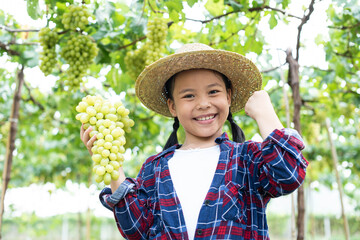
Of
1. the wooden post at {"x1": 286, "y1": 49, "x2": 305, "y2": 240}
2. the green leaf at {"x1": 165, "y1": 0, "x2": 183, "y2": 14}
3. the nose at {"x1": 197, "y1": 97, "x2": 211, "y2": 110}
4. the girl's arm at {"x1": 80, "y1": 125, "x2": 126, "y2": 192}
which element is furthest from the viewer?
the wooden post at {"x1": 286, "y1": 49, "x2": 305, "y2": 240}

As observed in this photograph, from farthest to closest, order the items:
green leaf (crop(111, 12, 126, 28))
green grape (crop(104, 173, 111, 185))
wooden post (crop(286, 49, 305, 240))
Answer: green leaf (crop(111, 12, 126, 28))
wooden post (crop(286, 49, 305, 240))
green grape (crop(104, 173, 111, 185))

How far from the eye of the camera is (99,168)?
1384 mm

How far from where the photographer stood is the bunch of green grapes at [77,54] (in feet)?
8.68

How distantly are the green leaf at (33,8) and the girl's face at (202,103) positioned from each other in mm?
1222

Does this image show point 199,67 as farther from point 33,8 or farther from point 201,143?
point 33,8

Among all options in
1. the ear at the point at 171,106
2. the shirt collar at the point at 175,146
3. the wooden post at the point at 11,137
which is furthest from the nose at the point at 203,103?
the wooden post at the point at 11,137

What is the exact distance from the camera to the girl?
57.7 inches

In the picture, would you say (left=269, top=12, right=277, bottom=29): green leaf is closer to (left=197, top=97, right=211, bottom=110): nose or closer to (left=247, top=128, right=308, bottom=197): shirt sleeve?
(left=197, top=97, right=211, bottom=110): nose

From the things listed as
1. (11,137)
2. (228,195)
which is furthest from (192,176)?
(11,137)

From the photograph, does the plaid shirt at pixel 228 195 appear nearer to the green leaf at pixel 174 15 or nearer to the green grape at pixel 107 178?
the green grape at pixel 107 178

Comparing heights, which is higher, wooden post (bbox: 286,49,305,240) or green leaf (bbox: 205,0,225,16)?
green leaf (bbox: 205,0,225,16)

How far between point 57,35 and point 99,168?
1716mm

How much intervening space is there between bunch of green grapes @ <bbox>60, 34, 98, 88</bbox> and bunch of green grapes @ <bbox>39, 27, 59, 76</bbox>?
0.14 metres

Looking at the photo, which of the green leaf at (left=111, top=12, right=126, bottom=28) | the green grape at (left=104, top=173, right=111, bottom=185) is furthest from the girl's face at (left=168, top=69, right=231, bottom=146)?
the green leaf at (left=111, top=12, right=126, bottom=28)
